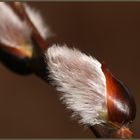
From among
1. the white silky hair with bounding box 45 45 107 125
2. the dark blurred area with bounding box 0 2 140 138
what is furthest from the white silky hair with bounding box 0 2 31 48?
Result: the dark blurred area with bounding box 0 2 140 138

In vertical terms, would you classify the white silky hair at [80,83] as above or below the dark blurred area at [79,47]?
below

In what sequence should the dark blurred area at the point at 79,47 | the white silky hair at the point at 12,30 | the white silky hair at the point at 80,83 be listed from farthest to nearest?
1. the dark blurred area at the point at 79,47
2. the white silky hair at the point at 12,30
3. the white silky hair at the point at 80,83

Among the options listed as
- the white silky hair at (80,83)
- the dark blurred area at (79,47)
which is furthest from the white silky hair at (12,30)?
the dark blurred area at (79,47)

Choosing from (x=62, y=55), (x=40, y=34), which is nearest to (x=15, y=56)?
(x=40, y=34)

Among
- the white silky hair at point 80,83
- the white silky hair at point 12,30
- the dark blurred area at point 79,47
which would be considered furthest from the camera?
the dark blurred area at point 79,47

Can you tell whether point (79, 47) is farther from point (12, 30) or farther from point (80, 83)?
point (80, 83)

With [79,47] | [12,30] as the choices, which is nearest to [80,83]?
[12,30]

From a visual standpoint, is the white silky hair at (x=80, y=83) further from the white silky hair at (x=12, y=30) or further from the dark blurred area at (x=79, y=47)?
the dark blurred area at (x=79, y=47)
